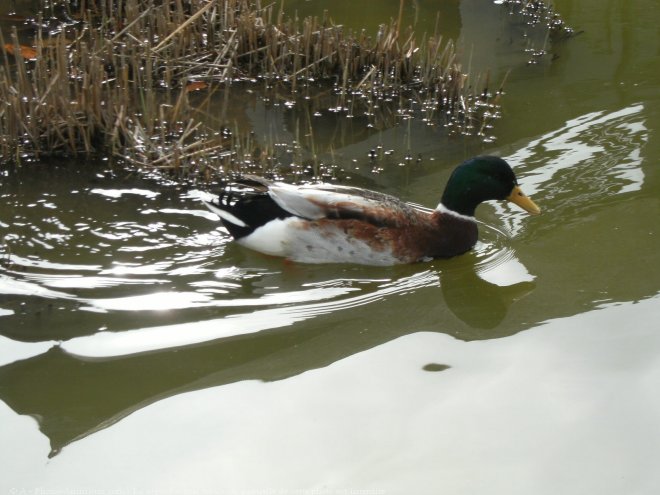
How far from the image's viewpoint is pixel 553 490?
11.8 ft

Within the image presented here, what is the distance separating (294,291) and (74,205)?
176 centimetres

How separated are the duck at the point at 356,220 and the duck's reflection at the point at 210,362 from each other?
1.41 ft

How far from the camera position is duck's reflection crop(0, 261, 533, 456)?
3.95 m

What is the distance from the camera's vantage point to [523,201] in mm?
5754

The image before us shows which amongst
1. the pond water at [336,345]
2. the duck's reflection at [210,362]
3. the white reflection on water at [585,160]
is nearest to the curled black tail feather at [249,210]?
the pond water at [336,345]

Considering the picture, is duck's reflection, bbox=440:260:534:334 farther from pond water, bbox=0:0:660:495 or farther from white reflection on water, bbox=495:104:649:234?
white reflection on water, bbox=495:104:649:234

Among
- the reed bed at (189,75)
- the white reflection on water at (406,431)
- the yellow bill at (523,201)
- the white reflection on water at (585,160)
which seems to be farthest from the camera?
the reed bed at (189,75)

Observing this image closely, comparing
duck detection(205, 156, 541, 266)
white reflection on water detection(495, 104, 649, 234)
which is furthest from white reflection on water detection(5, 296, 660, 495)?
white reflection on water detection(495, 104, 649, 234)

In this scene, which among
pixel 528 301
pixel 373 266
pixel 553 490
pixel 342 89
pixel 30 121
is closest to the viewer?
pixel 553 490

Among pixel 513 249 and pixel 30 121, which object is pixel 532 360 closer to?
pixel 513 249

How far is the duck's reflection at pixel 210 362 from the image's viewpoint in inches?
156

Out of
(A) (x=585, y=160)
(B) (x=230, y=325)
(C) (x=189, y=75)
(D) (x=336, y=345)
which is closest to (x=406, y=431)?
(D) (x=336, y=345)

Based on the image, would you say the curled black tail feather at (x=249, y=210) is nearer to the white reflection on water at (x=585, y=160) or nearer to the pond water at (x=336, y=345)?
the pond water at (x=336, y=345)

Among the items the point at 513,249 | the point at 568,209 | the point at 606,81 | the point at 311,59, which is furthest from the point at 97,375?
the point at 606,81
